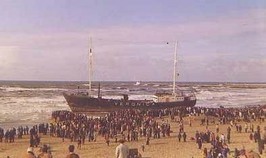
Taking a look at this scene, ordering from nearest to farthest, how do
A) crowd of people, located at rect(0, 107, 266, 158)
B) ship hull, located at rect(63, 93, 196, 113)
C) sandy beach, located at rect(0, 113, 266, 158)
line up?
1. sandy beach, located at rect(0, 113, 266, 158)
2. crowd of people, located at rect(0, 107, 266, 158)
3. ship hull, located at rect(63, 93, 196, 113)

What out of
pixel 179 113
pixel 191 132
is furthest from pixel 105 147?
pixel 179 113

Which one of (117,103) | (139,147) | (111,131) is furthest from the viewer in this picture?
(117,103)

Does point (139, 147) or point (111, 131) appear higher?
point (111, 131)

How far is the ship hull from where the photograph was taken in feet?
177

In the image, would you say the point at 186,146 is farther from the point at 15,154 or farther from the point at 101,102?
the point at 101,102

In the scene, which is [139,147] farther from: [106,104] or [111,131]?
[106,104]

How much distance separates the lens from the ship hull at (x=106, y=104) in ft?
177

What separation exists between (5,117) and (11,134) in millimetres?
18121

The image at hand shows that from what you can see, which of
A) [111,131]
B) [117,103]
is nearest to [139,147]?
[111,131]

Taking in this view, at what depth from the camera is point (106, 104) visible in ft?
179

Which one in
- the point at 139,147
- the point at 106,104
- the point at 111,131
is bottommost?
Answer: the point at 139,147

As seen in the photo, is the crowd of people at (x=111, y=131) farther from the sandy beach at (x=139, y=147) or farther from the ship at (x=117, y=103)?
the ship at (x=117, y=103)

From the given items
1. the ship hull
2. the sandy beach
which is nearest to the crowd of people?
the sandy beach

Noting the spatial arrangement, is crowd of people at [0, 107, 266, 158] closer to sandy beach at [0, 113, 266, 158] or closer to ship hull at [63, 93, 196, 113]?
sandy beach at [0, 113, 266, 158]
